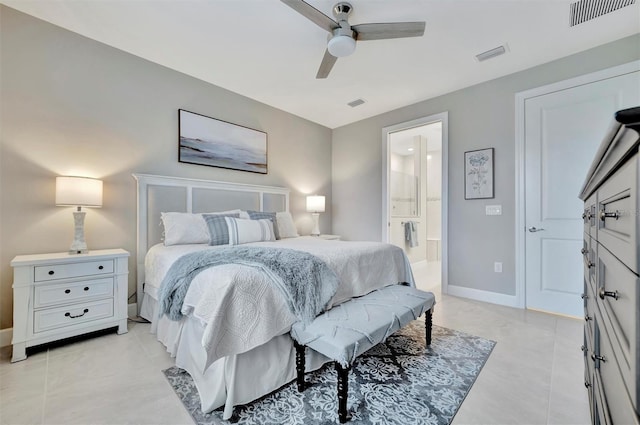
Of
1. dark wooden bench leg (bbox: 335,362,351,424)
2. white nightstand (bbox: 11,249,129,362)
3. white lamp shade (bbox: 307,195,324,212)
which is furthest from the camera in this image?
white lamp shade (bbox: 307,195,324,212)

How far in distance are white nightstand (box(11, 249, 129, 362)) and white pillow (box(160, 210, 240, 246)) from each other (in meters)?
0.40

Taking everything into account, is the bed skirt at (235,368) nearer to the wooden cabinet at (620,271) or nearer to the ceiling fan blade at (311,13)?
the wooden cabinet at (620,271)

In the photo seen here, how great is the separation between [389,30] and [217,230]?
227cm

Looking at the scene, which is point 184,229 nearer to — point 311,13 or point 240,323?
point 240,323

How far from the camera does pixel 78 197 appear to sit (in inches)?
89.0

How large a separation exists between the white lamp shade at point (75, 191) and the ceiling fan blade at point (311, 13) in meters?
2.14

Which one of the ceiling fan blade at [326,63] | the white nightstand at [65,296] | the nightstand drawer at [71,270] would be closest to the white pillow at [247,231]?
the white nightstand at [65,296]

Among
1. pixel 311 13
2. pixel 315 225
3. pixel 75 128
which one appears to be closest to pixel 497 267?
pixel 315 225

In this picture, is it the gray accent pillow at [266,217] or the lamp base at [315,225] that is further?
the lamp base at [315,225]

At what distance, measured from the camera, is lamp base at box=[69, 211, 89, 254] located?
7.58 feet

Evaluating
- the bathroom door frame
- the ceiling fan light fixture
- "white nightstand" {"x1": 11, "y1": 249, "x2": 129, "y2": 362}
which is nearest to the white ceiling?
the ceiling fan light fixture

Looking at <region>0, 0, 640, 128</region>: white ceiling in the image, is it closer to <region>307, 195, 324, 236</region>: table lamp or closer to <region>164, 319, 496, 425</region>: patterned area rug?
<region>307, 195, 324, 236</region>: table lamp

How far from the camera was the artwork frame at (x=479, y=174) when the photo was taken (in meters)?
3.24

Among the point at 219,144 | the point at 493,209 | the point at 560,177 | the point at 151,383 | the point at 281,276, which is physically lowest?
the point at 151,383
